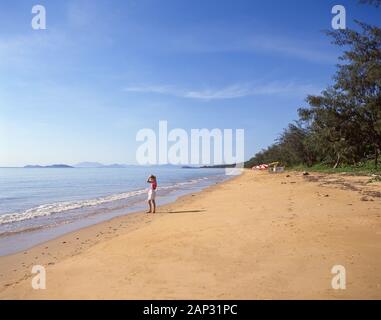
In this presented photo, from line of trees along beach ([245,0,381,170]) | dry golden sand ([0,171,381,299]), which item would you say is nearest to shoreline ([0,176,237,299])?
dry golden sand ([0,171,381,299])

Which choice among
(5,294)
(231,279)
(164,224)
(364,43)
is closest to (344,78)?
(364,43)

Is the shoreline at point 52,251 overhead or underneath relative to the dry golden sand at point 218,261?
underneath

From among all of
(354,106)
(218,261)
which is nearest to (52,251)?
(218,261)

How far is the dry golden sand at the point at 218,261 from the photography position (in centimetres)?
562

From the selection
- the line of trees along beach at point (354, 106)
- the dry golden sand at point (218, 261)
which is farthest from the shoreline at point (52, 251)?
the line of trees along beach at point (354, 106)

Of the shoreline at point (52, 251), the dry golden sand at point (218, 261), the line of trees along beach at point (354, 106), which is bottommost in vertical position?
the shoreline at point (52, 251)

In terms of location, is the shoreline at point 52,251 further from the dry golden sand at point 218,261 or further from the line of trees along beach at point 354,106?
the line of trees along beach at point 354,106

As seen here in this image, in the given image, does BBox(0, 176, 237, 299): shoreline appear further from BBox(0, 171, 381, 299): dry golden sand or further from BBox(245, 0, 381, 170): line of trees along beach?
BBox(245, 0, 381, 170): line of trees along beach

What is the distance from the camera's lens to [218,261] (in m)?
7.20

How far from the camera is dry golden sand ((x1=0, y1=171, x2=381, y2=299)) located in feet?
18.4

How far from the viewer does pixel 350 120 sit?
1308 inches

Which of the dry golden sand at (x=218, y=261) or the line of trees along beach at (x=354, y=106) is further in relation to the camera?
the line of trees along beach at (x=354, y=106)

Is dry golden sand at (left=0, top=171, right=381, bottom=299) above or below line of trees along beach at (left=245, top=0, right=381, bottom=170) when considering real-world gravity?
below
